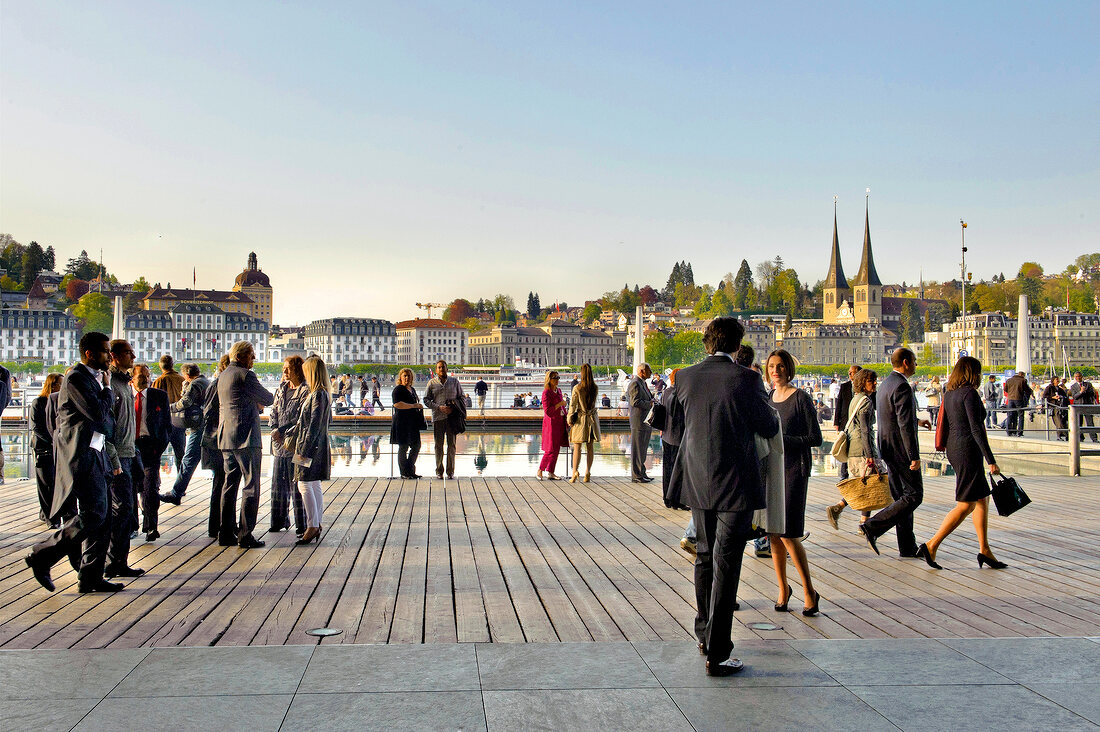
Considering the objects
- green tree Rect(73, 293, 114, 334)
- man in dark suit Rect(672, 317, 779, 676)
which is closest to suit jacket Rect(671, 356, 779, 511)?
man in dark suit Rect(672, 317, 779, 676)

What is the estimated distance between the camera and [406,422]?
537 inches

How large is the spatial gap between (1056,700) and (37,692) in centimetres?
430

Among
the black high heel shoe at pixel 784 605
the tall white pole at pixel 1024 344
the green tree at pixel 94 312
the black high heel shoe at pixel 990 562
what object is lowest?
the black high heel shoe at pixel 990 562

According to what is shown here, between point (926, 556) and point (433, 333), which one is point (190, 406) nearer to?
point (926, 556)

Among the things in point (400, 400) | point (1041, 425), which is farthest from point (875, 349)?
point (400, 400)

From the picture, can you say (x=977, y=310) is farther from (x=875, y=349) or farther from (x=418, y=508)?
(x=418, y=508)

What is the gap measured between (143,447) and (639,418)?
6469mm

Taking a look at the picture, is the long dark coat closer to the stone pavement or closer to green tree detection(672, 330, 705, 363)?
the stone pavement

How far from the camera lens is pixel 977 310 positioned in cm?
16012

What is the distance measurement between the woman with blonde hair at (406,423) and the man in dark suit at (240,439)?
514cm

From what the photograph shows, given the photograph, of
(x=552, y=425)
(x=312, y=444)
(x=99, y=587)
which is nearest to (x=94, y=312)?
(x=552, y=425)

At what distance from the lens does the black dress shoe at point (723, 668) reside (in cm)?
450

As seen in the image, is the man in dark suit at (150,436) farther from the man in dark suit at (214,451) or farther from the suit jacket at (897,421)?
the suit jacket at (897,421)

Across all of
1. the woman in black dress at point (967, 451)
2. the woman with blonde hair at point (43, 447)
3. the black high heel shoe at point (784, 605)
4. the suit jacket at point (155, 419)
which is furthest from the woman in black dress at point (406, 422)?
the black high heel shoe at point (784, 605)
